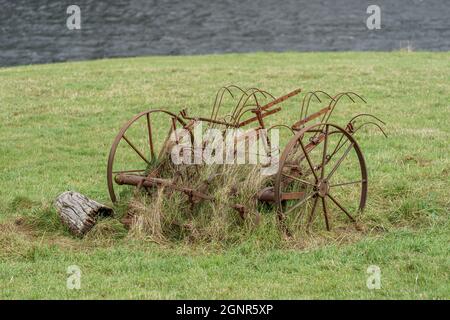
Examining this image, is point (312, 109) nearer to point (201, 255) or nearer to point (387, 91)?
point (387, 91)

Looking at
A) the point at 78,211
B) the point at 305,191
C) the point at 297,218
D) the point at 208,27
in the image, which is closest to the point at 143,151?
the point at 78,211

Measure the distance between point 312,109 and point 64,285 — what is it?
10.6 m

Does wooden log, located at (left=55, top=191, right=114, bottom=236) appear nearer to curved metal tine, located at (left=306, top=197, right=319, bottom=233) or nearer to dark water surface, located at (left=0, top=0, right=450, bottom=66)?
curved metal tine, located at (left=306, top=197, right=319, bottom=233)

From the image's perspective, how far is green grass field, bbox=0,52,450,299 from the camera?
8.05 metres

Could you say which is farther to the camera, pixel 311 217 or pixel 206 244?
pixel 311 217

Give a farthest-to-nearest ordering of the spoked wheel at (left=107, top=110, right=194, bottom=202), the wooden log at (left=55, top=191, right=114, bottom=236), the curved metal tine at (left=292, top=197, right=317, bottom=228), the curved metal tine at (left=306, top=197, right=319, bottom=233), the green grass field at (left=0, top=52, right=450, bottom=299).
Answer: the spoked wheel at (left=107, top=110, right=194, bottom=202), the wooden log at (left=55, top=191, right=114, bottom=236), the curved metal tine at (left=306, top=197, right=319, bottom=233), the curved metal tine at (left=292, top=197, right=317, bottom=228), the green grass field at (left=0, top=52, right=450, bottom=299)

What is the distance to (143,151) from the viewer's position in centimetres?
1460

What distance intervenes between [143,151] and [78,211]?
484 cm

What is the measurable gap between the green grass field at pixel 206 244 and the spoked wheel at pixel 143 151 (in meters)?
0.43

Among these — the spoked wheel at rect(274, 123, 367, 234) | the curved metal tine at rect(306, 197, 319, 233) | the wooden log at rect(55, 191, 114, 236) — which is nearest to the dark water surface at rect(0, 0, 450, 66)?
the spoked wheel at rect(274, 123, 367, 234)

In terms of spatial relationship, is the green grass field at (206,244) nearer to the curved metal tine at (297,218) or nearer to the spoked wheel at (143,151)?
the curved metal tine at (297,218)

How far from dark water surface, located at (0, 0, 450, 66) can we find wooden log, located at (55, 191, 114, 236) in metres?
27.3

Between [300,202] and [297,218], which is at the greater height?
[300,202]

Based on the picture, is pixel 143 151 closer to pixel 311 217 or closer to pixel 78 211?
pixel 78 211
